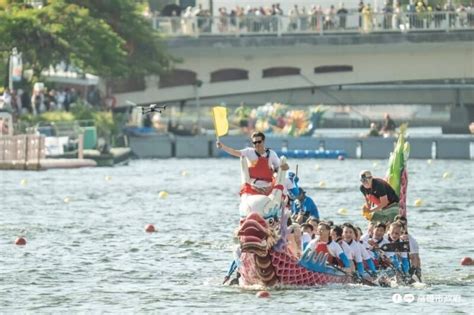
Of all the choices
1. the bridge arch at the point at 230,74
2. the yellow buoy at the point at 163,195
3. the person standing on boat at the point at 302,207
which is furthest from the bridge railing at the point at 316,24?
the person standing on boat at the point at 302,207

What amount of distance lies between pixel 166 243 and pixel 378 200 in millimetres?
9216

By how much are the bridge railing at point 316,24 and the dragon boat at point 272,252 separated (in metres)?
67.0

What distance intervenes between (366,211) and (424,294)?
412cm

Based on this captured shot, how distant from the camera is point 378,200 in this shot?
39844 mm

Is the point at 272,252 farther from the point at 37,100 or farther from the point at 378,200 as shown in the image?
the point at 37,100

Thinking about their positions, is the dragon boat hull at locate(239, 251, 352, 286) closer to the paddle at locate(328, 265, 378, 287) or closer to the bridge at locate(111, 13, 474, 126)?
the paddle at locate(328, 265, 378, 287)

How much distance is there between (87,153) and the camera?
83312 millimetres

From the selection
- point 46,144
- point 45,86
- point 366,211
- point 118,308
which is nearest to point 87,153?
point 46,144

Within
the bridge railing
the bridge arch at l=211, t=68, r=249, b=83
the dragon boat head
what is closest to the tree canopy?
the bridge railing

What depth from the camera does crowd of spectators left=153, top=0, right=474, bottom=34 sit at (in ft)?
339

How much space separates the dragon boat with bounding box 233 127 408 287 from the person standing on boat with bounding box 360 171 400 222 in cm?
342

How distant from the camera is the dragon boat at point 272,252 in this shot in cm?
3484

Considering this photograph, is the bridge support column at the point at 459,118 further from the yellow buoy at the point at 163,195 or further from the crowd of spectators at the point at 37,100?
the yellow buoy at the point at 163,195

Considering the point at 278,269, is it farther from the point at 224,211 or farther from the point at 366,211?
the point at 224,211
